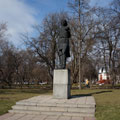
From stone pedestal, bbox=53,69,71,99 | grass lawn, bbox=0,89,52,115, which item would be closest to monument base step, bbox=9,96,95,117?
grass lawn, bbox=0,89,52,115

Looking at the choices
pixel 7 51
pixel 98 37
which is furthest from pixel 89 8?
pixel 7 51

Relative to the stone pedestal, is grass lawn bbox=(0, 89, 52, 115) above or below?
below

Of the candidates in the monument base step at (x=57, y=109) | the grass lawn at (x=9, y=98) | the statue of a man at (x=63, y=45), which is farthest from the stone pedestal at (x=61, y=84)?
the grass lawn at (x=9, y=98)

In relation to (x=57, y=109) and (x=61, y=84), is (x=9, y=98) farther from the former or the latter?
(x=57, y=109)

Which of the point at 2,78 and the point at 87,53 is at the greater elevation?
the point at 87,53

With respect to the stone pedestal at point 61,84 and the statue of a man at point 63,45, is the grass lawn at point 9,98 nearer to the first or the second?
the stone pedestal at point 61,84

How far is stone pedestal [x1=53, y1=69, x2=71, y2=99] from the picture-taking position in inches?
397

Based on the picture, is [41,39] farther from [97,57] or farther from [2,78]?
[2,78]

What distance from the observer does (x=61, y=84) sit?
10.2m

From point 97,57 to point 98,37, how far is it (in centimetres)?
316

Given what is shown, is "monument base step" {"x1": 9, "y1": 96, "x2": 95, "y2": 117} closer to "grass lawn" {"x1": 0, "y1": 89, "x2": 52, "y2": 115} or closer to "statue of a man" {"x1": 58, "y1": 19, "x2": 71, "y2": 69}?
"grass lawn" {"x1": 0, "y1": 89, "x2": 52, "y2": 115}

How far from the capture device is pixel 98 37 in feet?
78.8

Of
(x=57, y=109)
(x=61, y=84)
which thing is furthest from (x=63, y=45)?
(x=57, y=109)

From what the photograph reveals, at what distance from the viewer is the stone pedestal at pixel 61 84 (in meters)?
10.1
